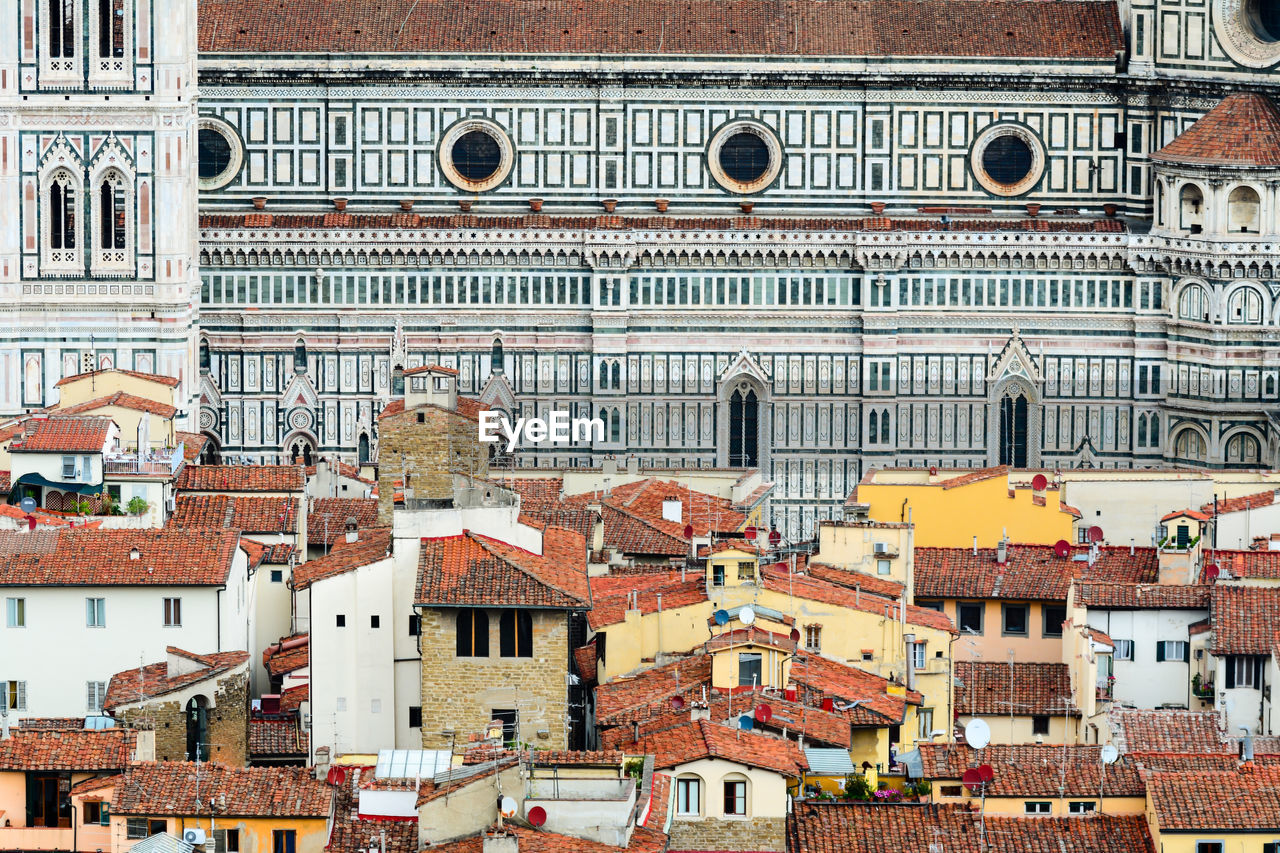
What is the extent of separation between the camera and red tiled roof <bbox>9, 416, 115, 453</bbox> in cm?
7881

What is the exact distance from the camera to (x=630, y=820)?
2126 inches

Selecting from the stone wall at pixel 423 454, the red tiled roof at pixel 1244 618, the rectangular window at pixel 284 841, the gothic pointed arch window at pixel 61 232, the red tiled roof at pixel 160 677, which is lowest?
the rectangular window at pixel 284 841

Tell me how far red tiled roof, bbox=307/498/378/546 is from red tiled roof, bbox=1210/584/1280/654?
1433 centimetres

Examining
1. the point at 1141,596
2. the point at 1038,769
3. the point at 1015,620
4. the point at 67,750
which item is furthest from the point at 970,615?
the point at 67,750

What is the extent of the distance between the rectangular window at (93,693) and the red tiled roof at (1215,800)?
17.5m

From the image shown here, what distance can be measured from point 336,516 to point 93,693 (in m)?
14.7

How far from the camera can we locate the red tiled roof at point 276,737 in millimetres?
64938

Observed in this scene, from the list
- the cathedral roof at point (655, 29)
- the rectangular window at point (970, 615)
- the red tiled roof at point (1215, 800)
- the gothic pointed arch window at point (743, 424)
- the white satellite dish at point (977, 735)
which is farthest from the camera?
the cathedral roof at point (655, 29)

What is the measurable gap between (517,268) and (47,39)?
519 inches

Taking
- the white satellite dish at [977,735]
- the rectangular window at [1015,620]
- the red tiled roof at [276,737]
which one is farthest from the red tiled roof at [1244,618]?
the red tiled roof at [276,737]

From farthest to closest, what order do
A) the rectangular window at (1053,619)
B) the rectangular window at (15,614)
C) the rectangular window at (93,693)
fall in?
the rectangular window at (1053,619)
the rectangular window at (15,614)
the rectangular window at (93,693)

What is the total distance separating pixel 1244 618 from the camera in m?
72.2

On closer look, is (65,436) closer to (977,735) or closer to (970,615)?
(970,615)

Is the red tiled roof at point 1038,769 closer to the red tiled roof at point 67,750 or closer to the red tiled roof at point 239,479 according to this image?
the red tiled roof at point 67,750
